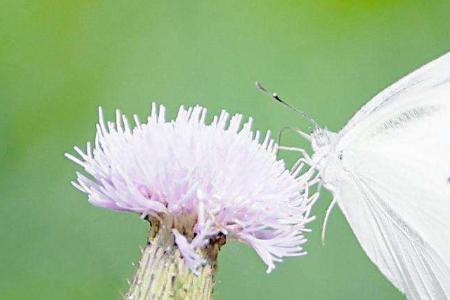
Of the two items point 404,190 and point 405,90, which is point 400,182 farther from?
point 405,90

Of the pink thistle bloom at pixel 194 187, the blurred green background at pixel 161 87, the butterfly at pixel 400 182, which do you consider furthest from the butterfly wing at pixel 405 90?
the blurred green background at pixel 161 87

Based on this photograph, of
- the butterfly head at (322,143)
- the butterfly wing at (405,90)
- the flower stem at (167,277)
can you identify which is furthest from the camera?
the butterfly head at (322,143)

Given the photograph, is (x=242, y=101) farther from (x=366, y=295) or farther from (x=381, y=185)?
(x=381, y=185)

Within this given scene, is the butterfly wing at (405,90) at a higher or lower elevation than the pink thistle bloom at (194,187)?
higher

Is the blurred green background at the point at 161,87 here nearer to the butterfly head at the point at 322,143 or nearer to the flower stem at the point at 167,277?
the butterfly head at the point at 322,143

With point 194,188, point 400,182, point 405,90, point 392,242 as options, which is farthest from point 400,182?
point 194,188

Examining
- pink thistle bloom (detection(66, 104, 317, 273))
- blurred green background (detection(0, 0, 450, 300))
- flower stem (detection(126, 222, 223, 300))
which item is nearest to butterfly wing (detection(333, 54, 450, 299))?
pink thistle bloom (detection(66, 104, 317, 273))

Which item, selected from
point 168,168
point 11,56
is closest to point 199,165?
point 168,168

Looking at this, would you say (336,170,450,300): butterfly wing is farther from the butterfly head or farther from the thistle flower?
the thistle flower
